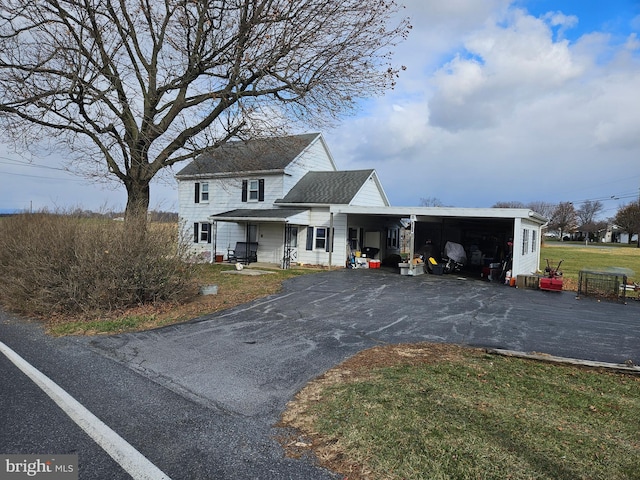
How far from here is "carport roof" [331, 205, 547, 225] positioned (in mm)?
15195

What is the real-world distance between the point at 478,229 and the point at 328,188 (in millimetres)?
11448

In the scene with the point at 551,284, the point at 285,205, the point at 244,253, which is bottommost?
the point at 551,284

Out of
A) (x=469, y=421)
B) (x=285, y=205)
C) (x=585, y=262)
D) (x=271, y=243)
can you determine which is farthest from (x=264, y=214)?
(x=585, y=262)

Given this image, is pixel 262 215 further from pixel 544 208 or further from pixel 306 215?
pixel 544 208

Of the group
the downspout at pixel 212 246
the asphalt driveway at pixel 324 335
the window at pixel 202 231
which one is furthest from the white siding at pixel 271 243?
the asphalt driveway at pixel 324 335

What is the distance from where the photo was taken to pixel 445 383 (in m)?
4.75

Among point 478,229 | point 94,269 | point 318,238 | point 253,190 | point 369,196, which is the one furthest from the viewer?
point 478,229

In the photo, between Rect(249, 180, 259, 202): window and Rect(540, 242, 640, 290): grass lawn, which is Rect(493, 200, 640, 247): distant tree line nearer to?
Rect(540, 242, 640, 290): grass lawn

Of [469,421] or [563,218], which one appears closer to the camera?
[469,421]

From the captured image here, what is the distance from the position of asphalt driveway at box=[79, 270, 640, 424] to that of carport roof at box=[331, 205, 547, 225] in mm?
3650

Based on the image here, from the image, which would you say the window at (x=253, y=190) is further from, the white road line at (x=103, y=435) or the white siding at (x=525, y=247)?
the white road line at (x=103, y=435)

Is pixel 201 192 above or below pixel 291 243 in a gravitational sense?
above

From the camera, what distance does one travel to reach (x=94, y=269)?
8.45m

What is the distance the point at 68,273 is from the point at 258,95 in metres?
7.25
